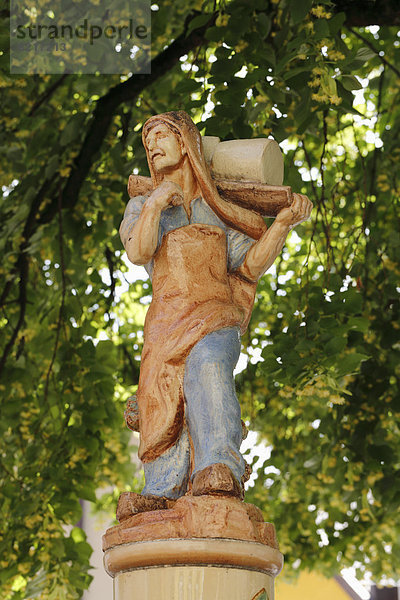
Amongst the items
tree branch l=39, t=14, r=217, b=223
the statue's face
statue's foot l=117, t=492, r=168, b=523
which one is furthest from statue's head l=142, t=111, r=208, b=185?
tree branch l=39, t=14, r=217, b=223

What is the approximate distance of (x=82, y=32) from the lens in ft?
17.0

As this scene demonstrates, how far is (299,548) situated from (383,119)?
278cm

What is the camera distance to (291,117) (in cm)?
446

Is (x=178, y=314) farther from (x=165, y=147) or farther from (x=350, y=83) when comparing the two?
(x=350, y=83)

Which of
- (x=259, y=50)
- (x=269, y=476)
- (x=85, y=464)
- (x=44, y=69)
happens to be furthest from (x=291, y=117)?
(x=269, y=476)

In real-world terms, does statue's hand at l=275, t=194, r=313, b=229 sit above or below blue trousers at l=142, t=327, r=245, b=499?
above

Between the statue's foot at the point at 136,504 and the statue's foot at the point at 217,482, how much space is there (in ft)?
0.51

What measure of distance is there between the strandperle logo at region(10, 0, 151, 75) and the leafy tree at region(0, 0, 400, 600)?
102 millimetres

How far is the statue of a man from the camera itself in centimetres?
290

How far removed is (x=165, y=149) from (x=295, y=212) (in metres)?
0.48

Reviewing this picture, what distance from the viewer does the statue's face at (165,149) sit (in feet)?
10.8

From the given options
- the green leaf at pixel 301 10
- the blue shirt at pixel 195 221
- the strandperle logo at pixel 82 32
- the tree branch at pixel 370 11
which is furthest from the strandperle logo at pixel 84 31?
the blue shirt at pixel 195 221

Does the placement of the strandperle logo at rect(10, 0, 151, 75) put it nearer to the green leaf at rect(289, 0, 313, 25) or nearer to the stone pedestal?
the green leaf at rect(289, 0, 313, 25)

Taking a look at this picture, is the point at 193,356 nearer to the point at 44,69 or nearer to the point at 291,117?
the point at 291,117
